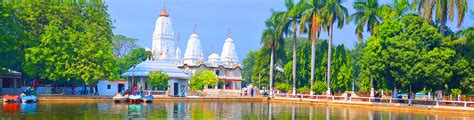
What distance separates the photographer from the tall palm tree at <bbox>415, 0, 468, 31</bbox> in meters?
38.6

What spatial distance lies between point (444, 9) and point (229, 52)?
7655cm

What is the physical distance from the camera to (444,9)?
39.2 metres

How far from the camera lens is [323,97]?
49469 mm

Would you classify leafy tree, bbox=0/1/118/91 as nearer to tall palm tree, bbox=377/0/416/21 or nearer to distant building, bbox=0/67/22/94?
distant building, bbox=0/67/22/94

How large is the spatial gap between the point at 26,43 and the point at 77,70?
458cm

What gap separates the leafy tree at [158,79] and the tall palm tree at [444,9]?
93.0 ft

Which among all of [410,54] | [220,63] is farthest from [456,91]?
[220,63]

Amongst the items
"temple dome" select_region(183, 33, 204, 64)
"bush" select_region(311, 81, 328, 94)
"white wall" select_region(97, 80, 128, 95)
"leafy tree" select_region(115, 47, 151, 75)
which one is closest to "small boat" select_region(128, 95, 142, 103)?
"bush" select_region(311, 81, 328, 94)

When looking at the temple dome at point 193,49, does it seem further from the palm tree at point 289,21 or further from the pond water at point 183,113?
the pond water at point 183,113

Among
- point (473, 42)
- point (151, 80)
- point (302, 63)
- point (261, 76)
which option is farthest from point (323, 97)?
point (261, 76)

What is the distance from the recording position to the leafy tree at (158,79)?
194 ft

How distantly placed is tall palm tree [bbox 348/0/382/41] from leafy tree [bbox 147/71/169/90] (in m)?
20.5

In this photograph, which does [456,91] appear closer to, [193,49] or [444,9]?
[444,9]

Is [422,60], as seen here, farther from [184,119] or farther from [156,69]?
A: [156,69]
